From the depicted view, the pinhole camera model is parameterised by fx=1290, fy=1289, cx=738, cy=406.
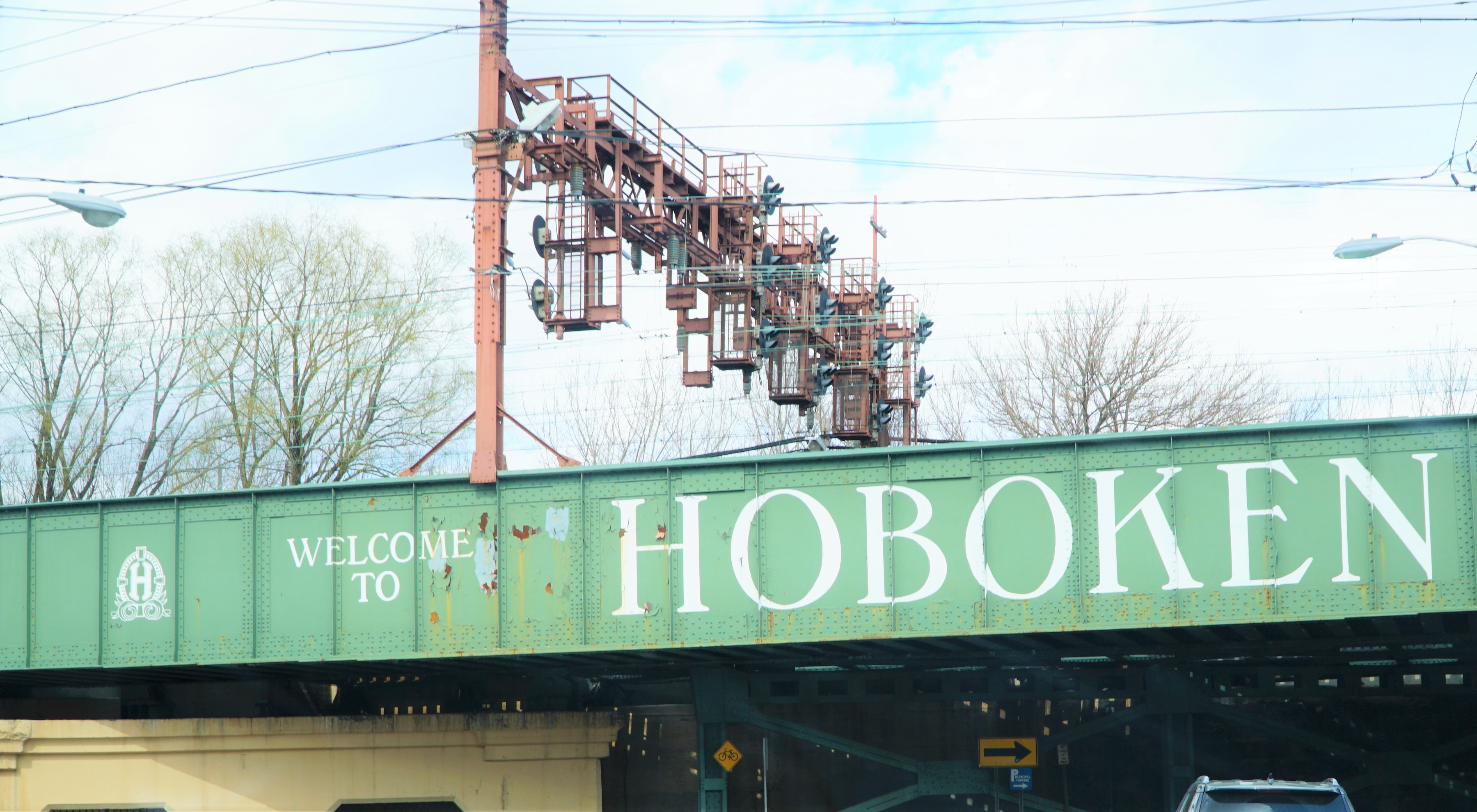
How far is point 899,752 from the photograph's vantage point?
35.2 meters

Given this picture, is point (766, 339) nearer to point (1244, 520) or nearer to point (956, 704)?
point (956, 704)

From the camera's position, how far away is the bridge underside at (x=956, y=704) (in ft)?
70.5

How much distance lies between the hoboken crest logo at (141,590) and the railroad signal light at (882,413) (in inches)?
970

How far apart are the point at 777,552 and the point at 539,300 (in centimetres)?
982

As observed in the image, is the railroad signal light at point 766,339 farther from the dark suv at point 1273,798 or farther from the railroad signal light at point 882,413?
the dark suv at point 1273,798

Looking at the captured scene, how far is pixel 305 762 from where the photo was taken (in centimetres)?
2447

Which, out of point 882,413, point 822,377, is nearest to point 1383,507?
point 822,377

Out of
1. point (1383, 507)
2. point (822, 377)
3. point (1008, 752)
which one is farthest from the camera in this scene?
point (822, 377)

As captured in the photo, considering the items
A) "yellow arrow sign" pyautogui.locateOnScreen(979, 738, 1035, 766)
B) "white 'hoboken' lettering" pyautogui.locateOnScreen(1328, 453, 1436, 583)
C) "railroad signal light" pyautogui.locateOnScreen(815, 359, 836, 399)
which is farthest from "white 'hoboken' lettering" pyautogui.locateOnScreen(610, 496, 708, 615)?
"railroad signal light" pyautogui.locateOnScreen(815, 359, 836, 399)

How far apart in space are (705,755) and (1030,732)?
1472cm

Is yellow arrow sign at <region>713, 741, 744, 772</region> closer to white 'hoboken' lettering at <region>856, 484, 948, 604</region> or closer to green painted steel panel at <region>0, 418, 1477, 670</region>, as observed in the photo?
green painted steel panel at <region>0, 418, 1477, 670</region>

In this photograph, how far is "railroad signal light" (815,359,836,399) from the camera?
1489 inches

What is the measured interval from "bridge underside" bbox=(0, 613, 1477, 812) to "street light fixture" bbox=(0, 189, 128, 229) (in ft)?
29.7

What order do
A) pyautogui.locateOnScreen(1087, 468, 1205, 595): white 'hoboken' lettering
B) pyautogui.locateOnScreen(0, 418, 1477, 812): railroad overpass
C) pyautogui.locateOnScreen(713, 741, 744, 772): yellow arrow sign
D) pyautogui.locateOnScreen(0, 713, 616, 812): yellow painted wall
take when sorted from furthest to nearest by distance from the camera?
pyautogui.locateOnScreen(0, 713, 616, 812): yellow painted wall, pyautogui.locateOnScreen(713, 741, 744, 772): yellow arrow sign, pyautogui.locateOnScreen(1087, 468, 1205, 595): white 'hoboken' lettering, pyautogui.locateOnScreen(0, 418, 1477, 812): railroad overpass
